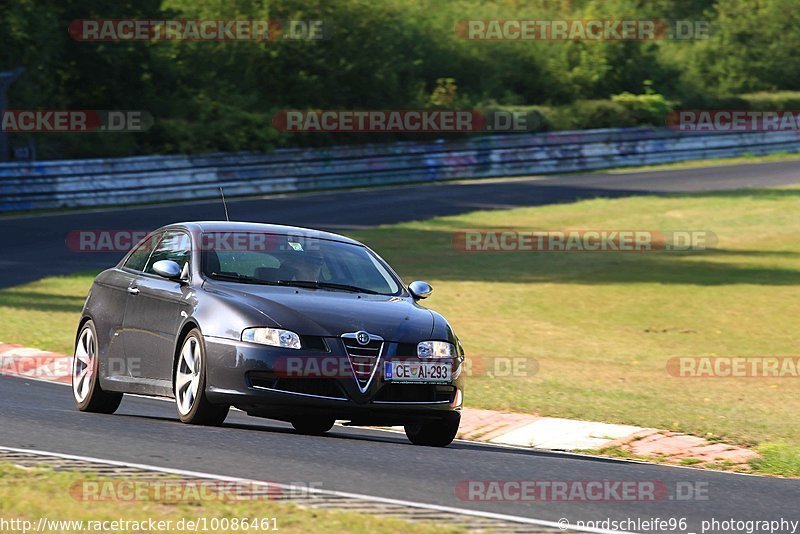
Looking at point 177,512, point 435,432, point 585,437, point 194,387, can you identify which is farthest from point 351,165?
point 177,512

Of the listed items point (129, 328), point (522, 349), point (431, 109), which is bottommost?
point (522, 349)

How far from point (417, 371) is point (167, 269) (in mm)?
1976

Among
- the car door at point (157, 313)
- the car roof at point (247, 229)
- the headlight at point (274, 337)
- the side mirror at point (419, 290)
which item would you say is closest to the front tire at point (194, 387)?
the car door at point (157, 313)

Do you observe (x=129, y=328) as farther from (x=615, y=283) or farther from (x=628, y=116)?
(x=628, y=116)

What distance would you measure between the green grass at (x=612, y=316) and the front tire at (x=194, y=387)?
145 inches

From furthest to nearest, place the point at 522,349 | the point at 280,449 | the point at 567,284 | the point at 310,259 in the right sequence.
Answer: the point at 567,284
the point at 522,349
the point at 310,259
the point at 280,449

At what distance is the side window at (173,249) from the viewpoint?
10.4 m

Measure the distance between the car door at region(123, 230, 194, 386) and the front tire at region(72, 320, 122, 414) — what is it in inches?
18.5

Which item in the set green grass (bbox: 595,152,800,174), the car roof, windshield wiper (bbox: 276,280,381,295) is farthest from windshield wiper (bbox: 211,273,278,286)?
green grass (bbox: 595,152,800,174)

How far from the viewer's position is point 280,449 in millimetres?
8711

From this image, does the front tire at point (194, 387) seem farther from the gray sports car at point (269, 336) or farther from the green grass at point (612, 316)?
the green grass at point (612, 316)

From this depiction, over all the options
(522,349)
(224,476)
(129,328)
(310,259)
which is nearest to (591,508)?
(224,476)

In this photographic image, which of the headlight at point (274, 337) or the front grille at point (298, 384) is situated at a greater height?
the headlight at point (274, 337)

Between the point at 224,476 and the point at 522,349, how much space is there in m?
9.15
